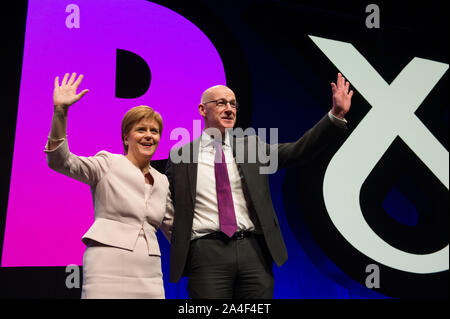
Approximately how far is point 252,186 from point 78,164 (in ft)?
2.67

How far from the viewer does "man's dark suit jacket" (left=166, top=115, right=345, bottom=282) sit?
220 centimetres

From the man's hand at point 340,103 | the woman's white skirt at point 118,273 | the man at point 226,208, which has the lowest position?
the woman's white skirt at point 118,273

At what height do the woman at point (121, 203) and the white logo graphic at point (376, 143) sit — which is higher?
the white logo graphic at point (376, 143)

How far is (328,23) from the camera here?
13.7 feet

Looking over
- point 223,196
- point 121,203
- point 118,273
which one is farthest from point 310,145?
point 118,273

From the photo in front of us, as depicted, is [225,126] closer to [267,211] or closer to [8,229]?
[267,211]

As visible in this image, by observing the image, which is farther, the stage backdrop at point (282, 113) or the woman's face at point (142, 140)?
the stage backdrop at point (282, 113)

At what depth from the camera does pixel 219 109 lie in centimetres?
246

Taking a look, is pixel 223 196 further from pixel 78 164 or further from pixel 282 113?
pixel 282 113

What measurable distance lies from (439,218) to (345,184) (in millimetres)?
976

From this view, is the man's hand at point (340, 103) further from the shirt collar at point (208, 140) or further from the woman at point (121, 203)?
the woman at point (121, 203)

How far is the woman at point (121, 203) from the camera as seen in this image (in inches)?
74.5

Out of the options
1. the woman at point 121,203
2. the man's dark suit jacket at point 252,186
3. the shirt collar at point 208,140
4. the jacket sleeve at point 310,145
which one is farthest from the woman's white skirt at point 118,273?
the jacket sleeve at point 310,145
